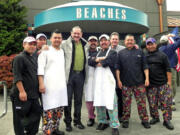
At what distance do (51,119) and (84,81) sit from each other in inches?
43.4

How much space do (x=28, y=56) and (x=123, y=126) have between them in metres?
2.45

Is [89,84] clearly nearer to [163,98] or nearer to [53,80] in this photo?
[53,80]

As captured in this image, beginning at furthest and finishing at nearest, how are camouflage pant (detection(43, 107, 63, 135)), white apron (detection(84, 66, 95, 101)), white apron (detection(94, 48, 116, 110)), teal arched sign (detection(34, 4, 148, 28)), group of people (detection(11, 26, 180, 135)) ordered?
teal arched sign (detection(34, 4, 148, 28))
white apron (detection(84, 66, 95, 101))
white apron (detection(94, 48, 116, 110))
camouflage pant (detection(43, 107, 63, 135))
group of people (detection(11, 26, 180, 135))

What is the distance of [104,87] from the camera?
3486mm

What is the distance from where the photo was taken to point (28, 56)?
289 centimetres

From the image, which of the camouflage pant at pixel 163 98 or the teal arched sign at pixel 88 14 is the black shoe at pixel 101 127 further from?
the teal arched sign at pixel 88 14

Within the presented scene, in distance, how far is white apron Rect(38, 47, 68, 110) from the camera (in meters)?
3.12

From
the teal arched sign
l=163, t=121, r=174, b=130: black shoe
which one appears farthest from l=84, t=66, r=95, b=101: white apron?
the teal arched sign

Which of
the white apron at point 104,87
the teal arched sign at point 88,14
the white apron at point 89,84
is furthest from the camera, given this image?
the teal arched sign at point 88,14

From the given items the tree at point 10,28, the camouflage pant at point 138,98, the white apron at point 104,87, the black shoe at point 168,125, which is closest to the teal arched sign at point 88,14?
the tree at point 10,28

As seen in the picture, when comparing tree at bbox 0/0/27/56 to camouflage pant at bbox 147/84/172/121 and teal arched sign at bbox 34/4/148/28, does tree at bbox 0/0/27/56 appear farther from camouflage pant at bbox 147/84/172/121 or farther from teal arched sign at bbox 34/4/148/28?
camouflage pant at bbox 147/84/172/121

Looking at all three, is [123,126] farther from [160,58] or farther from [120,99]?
[160,58]

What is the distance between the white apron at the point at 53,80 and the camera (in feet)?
10.2

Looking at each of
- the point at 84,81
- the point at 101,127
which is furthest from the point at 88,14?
the point at 101,127
